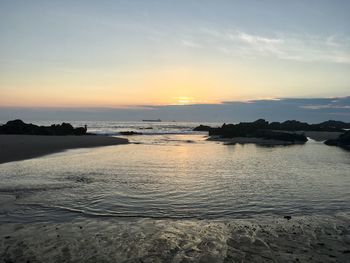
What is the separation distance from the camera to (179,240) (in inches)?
326

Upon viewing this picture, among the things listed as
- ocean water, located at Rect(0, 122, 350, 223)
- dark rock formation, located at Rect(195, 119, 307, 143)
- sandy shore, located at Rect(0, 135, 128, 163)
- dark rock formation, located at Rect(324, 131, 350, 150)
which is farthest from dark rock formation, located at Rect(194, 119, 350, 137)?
ocean water, located at Rect(0, 122, 350, 223)

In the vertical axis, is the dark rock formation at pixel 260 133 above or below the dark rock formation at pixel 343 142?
above

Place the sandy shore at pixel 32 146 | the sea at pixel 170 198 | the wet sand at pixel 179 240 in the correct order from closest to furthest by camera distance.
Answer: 1. the wet sand at pixel 179 240
2. the sea at pixel 170 198
3. the sandy shore at pixel 32 146

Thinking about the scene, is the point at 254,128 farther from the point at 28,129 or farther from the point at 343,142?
the point at 28,129

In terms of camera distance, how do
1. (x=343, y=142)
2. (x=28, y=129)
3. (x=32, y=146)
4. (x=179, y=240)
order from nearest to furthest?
(x=179, y=240) < (x=32, y=146) < (x=343, y=142) < (x=28, y=129)

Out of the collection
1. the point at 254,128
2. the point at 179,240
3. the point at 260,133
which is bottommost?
the point at 179,240

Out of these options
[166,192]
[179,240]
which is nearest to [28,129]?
[166,192]

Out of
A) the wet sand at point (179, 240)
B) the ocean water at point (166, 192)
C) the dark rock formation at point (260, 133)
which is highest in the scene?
the dark rock formation at point (260, 133)

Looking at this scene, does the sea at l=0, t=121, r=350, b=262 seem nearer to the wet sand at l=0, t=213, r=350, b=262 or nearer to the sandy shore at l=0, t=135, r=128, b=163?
the wet sand at l=0, t=213, r=350, b=262

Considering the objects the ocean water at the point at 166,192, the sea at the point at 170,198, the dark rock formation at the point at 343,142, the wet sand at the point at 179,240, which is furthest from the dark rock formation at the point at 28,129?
the wet sand at the point at 179,240

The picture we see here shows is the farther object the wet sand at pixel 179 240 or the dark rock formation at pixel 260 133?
the dark rock formation at pixel 260 133

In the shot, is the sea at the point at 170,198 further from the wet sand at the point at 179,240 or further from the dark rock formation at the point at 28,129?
the dark rock formation at the point at 28,129

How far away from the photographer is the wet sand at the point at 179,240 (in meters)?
7.26

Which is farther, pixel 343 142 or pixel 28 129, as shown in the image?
pixel 28 129
